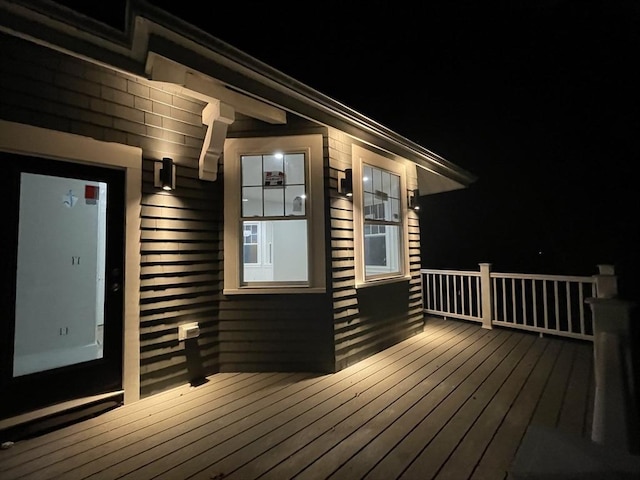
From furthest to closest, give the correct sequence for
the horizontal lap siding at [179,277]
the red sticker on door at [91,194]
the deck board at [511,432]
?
the horizontal lap siding at [179,277] → the red sticker on door at [91,194] → the deck board at [511,432]

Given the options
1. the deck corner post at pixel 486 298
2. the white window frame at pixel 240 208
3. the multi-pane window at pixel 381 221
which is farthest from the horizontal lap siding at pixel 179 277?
the deck corner post at pixel 486 298

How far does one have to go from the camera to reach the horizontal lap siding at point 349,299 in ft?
11.3

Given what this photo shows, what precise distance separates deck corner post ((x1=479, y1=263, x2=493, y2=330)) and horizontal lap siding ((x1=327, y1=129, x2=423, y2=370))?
1596 millimetres

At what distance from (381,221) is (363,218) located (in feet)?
1.47

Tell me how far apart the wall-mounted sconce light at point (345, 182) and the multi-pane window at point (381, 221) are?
1.28ft

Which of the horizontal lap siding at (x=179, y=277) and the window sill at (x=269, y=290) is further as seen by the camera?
the window sill at (x=269, y=290)

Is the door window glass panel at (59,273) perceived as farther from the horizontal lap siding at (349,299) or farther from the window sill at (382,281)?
the window sill at (382,281)

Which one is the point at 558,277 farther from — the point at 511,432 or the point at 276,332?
the point at 276,332

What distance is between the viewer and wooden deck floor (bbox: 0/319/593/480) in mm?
1831

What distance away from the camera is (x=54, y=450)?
6.66 ft

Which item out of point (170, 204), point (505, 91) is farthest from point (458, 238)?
point (170, 204)

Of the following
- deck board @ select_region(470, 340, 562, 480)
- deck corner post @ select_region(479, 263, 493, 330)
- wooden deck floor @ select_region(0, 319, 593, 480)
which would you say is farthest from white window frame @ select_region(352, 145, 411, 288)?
deck board @ select_region(470, 340, 562, 480)

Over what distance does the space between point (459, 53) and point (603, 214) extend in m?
13.5

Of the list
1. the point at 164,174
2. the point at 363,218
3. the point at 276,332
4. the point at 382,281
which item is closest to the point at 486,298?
the point at 382,281
